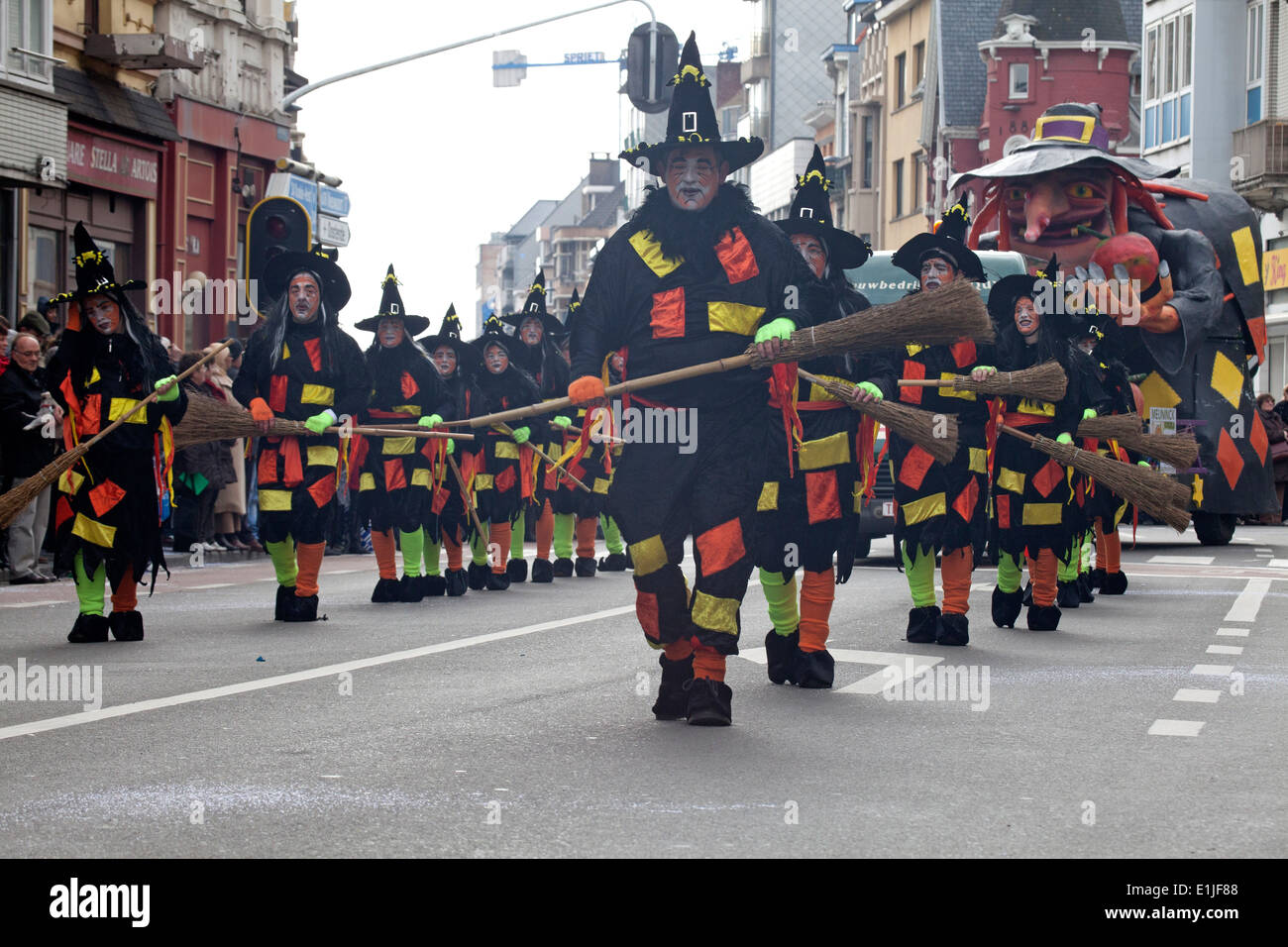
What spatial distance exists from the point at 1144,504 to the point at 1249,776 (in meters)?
5.71

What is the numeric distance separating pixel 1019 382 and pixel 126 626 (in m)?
4.99

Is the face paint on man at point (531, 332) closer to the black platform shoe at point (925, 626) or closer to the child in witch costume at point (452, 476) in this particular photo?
the child in witch costume at point (452, 476)

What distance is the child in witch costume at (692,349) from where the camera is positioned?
26.0ft

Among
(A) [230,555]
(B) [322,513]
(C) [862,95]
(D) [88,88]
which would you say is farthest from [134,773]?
(C) [862,95]

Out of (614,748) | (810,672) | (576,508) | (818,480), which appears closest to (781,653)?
(810,672)

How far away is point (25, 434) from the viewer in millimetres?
15641

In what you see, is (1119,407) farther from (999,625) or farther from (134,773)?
(134,773)

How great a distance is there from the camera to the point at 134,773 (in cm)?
683

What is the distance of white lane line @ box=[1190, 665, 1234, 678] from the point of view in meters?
10.1

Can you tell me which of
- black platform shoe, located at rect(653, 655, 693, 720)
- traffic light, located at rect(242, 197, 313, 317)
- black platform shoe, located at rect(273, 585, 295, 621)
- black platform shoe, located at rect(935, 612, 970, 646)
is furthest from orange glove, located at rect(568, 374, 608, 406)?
traffic light, located at rect(242, 197, 313, 317)

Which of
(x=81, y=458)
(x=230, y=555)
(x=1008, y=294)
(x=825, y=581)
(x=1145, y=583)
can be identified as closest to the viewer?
(x=825, y=581)

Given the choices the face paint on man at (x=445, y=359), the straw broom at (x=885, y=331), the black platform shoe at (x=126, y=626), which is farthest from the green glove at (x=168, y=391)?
the face paint on man at (x=445, y=359)

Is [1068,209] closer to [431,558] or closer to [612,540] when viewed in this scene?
[612,540]

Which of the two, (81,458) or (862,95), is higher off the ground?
(862,95)
